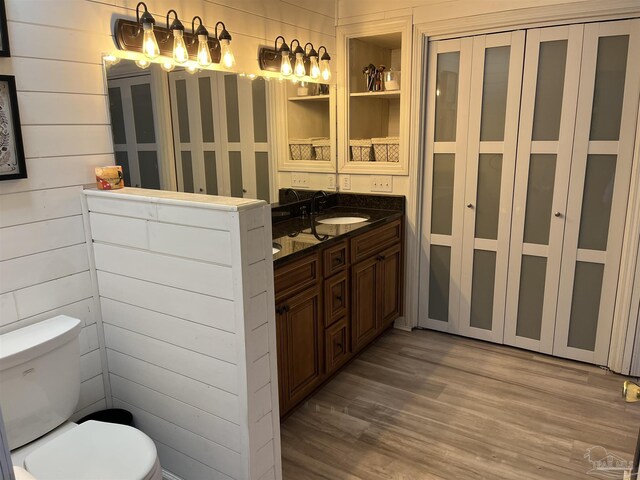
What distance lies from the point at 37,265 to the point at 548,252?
2.69m

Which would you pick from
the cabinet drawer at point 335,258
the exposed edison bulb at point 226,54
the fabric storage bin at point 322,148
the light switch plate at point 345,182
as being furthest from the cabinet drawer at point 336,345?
the exposed edison bulb at point 226,54

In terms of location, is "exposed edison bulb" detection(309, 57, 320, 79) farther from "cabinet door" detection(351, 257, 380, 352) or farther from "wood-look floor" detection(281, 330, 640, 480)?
"wood-look floor" detection(281, 330, 640, 480)

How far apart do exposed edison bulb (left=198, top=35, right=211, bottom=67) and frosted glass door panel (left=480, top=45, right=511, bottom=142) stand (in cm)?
168

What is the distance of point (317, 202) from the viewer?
3285 millimetres

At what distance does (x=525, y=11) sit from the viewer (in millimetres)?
2744

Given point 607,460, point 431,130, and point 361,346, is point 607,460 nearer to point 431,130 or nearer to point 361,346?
point 361,346

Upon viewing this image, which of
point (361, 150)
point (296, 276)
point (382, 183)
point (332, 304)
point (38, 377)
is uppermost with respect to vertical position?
point (361, 150)

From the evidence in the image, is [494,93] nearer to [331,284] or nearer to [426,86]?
[426,86]

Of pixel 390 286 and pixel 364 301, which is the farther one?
pixel 390 286

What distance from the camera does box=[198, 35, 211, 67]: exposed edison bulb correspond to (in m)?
2.19

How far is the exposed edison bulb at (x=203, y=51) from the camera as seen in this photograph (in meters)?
2.19

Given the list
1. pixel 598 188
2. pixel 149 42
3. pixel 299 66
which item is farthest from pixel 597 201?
pixel 149 42

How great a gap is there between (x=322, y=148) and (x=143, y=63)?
1.49 m

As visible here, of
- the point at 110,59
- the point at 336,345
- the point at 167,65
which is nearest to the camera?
the point at 110,59
